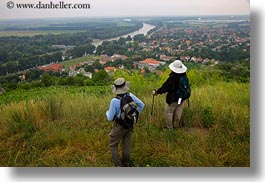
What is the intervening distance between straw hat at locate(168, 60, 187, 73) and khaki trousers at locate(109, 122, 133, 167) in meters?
0.98

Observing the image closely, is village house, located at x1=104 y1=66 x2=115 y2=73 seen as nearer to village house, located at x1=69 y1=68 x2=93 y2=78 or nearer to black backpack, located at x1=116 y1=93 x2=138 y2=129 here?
village house, located at x1=69 y1=68 x2=93 y2=78

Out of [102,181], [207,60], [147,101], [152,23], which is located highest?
[152,23]

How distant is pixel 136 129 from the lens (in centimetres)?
593

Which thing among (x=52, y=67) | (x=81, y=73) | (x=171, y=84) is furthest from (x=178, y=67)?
(x=52, y=67)

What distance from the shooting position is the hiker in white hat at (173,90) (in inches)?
221

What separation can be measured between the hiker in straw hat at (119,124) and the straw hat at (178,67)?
752 millimetres

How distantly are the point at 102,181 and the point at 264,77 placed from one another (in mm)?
2461

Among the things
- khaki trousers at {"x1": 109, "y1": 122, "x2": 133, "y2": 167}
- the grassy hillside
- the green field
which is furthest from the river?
khaki trousers at {"x1": 109, "y1": 122, "x2": 133, "y2": 167}

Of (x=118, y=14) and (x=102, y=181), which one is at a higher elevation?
(x=118, y=14)

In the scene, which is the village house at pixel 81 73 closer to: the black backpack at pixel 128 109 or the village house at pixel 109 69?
the village house at pixel 109 69

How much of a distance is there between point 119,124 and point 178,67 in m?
1.12

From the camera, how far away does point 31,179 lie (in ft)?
18.5

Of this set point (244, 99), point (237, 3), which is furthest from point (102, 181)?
point (237, 3)

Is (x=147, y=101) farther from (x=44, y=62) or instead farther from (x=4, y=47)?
(x=4, y=47)
